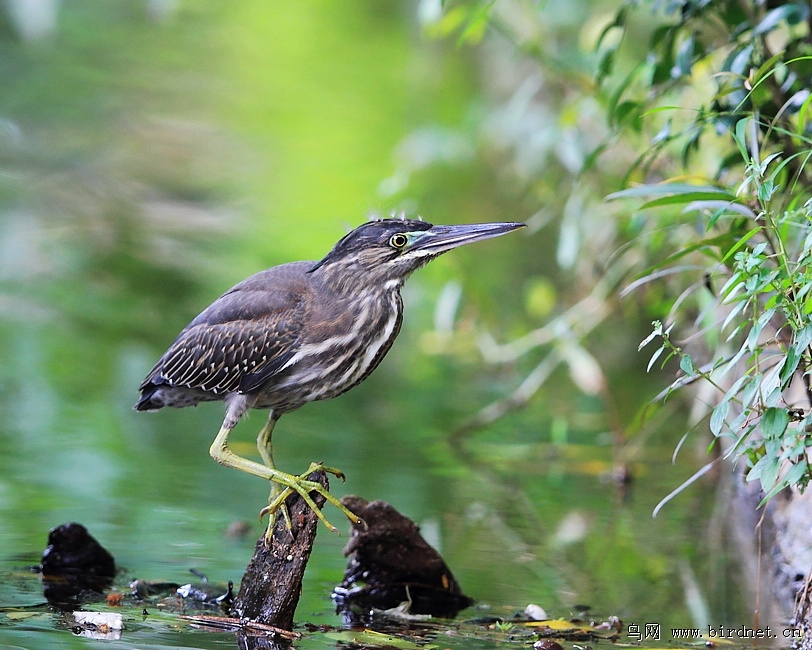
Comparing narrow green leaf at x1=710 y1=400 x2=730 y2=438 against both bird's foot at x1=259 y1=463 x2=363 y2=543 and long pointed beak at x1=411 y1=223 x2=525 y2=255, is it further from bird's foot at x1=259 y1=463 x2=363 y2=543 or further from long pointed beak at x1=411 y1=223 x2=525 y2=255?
bird's foot at x1=259 y1=463 x2=363 y2=543

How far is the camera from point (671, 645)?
3.62m

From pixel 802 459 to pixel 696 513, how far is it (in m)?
3.10

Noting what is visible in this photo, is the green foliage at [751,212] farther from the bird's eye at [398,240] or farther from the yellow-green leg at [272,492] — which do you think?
the yellow-green leg at [272,492]

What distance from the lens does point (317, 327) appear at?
414 centimetres

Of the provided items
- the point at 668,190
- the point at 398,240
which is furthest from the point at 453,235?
the point at 668,190

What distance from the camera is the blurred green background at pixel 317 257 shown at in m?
4.97

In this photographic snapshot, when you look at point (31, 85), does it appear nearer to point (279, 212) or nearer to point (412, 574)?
point (279, 212)

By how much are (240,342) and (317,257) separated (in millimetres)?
7323

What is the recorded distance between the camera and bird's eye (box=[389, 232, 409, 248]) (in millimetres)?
4152

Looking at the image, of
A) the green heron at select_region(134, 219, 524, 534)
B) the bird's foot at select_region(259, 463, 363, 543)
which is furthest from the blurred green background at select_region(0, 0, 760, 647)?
the green heron at select_region(134, 219, 524, 534)

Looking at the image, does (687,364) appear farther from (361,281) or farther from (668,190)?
(361,281)

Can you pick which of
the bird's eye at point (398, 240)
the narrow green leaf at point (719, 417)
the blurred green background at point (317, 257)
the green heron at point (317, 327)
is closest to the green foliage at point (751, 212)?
the narrow green leaf at point (719, 417)

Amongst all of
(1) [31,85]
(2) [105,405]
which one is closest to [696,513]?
(2) [105,405]

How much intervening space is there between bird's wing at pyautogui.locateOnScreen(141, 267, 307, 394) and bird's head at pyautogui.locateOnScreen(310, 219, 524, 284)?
0.80 feet
